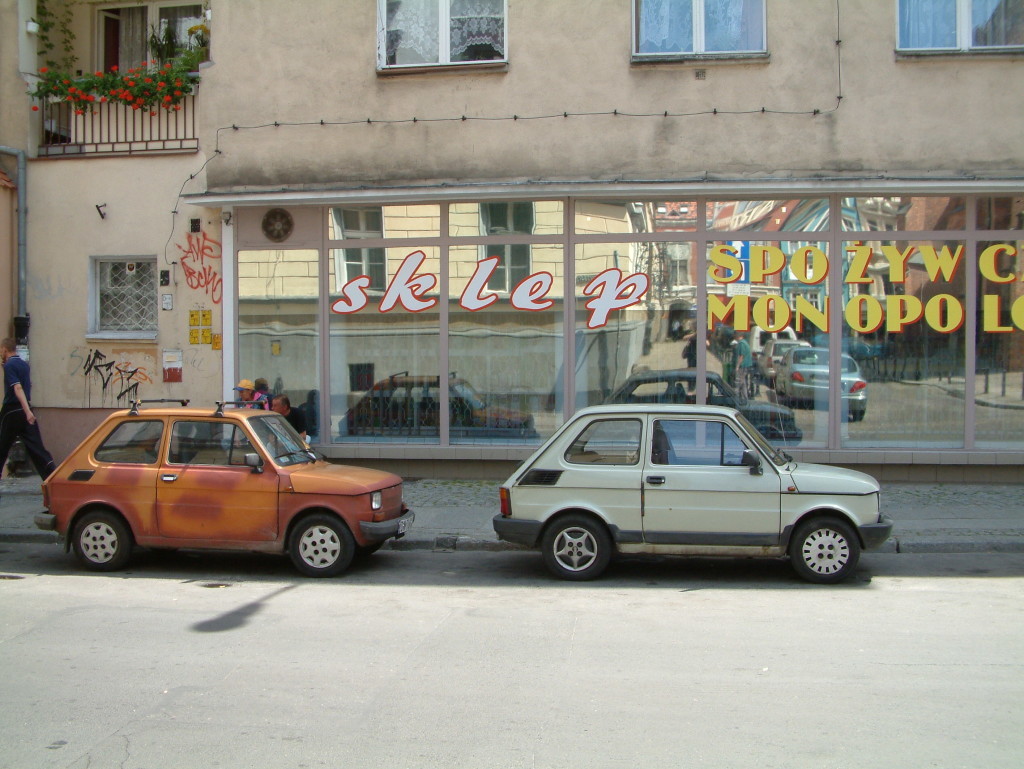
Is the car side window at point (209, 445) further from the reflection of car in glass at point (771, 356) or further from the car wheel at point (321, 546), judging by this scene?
the reflection of car in glass at point (771, 356)

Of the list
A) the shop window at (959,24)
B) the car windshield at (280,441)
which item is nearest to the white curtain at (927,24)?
the shop window at (959,24)

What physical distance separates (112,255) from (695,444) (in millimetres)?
9260

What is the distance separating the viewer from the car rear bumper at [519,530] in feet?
26.3

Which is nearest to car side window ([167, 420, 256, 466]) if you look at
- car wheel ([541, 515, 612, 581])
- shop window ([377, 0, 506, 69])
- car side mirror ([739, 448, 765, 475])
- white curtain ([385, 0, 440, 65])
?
car wheel ([541, 515, 612, 581])

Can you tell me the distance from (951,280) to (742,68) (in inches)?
149

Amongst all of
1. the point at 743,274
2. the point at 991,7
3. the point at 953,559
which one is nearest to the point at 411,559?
the point at 953,559

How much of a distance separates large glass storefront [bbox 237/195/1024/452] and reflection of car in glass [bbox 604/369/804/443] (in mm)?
26

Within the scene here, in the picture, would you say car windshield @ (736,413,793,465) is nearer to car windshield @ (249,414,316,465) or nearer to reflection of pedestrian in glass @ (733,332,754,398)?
car windshield @ (249,414,316,465)

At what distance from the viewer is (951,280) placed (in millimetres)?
11961

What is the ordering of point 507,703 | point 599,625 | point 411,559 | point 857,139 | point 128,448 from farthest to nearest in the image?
1. point 857,139
2. point 411,559
3. point 128,448
4. point 599,625
5. point 507,703

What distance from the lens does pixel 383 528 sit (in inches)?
322

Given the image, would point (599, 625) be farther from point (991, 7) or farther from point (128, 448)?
point (991, 7)

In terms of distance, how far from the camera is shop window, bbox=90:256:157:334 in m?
13.4

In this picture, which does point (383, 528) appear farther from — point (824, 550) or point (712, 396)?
point (712, 396)
